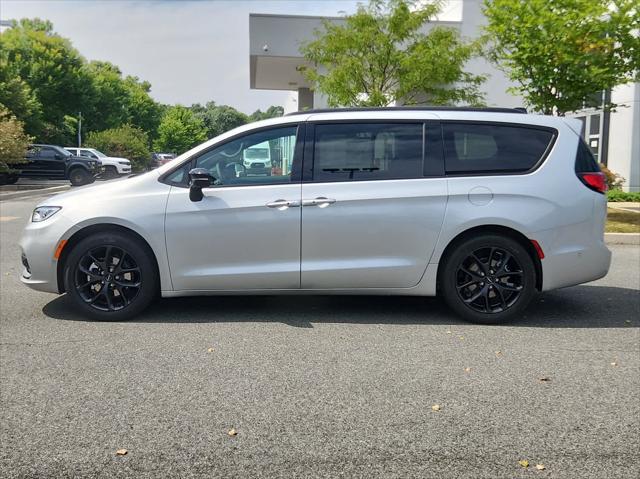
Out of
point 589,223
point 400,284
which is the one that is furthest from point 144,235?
point 589,223

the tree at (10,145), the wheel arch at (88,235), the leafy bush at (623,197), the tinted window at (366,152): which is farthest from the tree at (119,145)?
the tinted window at (366,152)

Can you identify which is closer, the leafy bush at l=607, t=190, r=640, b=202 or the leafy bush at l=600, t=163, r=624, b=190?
the leafy bush at l=607, t=190, r=640, b=202

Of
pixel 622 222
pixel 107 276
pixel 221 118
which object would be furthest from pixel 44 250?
pixel 221 118

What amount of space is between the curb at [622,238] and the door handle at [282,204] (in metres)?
7.52

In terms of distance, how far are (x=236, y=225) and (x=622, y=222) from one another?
33.3 feet

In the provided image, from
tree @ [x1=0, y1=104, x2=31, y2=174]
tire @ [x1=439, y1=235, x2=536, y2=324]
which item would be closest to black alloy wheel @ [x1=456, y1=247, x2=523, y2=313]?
tire @ [x1=439, y1=235, x2=536, y2=324]

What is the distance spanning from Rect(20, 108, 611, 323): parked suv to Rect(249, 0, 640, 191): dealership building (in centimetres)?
1468

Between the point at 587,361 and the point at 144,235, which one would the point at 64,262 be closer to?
the point at 144,235

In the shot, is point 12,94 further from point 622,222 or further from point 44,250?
point 44,250

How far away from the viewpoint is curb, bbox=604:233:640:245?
11.1 meters

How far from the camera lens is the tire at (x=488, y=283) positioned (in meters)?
5.57

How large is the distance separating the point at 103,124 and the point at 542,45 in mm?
61588

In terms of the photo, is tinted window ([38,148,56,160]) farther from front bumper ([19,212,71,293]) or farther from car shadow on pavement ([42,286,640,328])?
front bumper ([19,212,71,293])

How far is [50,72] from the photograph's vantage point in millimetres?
51344
